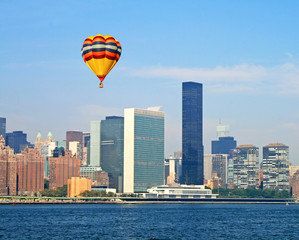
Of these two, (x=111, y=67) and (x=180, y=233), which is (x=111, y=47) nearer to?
(x=111, y=67)

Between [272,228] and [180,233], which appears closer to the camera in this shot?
[180,233]

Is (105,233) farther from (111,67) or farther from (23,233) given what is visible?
(111,67)

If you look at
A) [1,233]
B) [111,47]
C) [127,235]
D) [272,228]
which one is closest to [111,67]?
[111,47]

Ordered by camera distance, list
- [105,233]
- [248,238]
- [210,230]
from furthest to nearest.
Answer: [210,230] < [105,233] < [248,238]

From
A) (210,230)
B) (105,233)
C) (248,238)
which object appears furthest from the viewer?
(210,230)

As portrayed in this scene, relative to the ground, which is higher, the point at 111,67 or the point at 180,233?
the point at 111,67

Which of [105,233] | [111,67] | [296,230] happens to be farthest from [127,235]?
[296,230]
